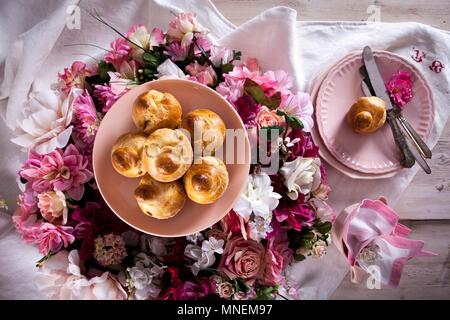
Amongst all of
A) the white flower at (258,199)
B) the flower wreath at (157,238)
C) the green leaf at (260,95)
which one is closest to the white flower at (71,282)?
the flower wreath at (157,238)

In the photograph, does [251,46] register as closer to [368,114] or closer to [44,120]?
[368,114]

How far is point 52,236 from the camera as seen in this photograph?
55 centimetres

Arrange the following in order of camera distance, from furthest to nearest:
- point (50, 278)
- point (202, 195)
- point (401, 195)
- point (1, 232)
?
point (401, 195)
point (1, 232)
point (50, 278)
point (202, 195)

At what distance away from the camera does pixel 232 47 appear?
2.34 feet

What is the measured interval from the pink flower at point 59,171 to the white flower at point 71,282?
0.09 meters

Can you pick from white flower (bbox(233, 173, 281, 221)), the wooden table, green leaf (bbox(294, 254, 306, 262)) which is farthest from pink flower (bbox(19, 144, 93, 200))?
the wooden table

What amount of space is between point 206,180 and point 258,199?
112mm

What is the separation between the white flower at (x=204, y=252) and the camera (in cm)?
56

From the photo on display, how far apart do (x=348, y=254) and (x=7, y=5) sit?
2.38ft

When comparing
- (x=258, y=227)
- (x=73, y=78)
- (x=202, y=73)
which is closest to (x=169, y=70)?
(x=202, y=73)

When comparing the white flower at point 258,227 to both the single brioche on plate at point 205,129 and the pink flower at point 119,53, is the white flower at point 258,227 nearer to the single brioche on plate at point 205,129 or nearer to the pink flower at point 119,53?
the single brioche on plate at point 205,129
